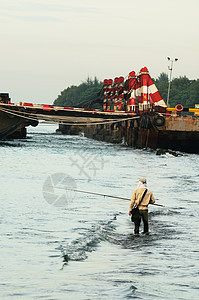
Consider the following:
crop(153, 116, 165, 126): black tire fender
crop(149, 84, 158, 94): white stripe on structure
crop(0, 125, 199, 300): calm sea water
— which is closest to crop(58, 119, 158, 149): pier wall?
crop(153, 116, 165, 126): black tire fender

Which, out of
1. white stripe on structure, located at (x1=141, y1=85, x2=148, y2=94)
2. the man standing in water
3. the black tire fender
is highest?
white stripe on structure, located at (x1=141, y1=85, x2=148, y2=94)

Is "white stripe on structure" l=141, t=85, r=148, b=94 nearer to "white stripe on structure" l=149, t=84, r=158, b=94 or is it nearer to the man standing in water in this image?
"white stripe on structure" l=149, t=84, r=158, b=94

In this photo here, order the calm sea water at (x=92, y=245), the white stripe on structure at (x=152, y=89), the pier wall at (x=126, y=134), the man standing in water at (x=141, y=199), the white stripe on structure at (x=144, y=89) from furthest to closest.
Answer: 1. the white stripe on structure at (x=152, y=89)
2. the white stripe on structure at (x=144, y=89)
3. the pier wall at (x=126, y=134)
4. the man standing in water at (x=141, y=199)
5. the calm sea water at (x=92, y=245)

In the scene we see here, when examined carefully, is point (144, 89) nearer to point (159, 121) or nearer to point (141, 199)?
point (159, 121)

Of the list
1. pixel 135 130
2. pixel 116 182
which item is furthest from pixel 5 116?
pixel 116 182

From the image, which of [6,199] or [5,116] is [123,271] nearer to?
[6,199]

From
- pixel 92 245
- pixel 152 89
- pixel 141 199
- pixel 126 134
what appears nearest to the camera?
pixel 92 245

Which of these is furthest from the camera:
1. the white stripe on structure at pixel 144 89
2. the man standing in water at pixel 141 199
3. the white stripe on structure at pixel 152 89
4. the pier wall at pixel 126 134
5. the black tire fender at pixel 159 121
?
the white stripe on structure at pixel 152 89

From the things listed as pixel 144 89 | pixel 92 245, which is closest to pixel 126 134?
pixel 144 89

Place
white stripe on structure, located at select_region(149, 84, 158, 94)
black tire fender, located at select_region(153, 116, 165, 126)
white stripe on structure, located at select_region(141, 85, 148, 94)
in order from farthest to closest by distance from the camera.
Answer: white stripe on structure, located at select_region(149, 84, 158, 94), white stripe on structure, located at select_region(141, 85, 148, 94), black tire fender, located at select_region(153, 116, 165, 126)

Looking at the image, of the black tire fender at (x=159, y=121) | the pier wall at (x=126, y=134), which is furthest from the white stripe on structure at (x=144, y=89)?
the black tire fender at (x=159, y=121)

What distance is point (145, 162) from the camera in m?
41.5

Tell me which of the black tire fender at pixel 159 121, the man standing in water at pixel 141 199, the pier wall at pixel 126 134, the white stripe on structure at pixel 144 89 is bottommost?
the pier wall at pixel 126 134

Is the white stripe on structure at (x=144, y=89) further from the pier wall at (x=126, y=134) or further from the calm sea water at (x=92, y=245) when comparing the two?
the calm sea water at (x=92, y=245)
